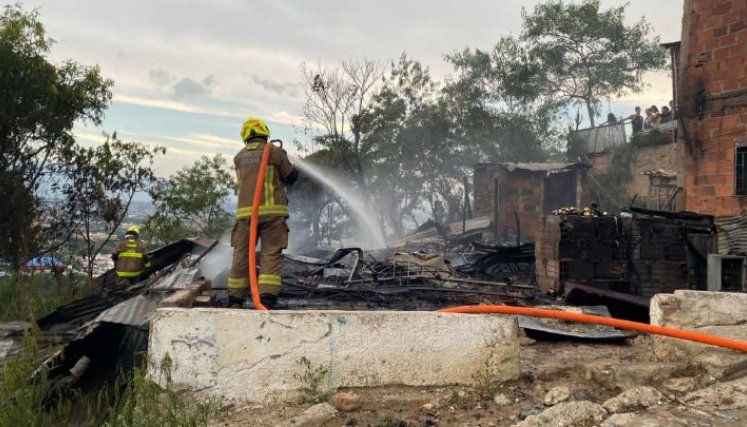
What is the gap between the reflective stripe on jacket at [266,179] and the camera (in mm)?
4418

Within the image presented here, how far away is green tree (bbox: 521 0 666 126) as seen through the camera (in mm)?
28094

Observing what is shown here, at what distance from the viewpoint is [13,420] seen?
10.4 feet

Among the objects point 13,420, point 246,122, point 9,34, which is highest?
point 9,34

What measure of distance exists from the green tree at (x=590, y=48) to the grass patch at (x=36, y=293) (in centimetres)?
2593

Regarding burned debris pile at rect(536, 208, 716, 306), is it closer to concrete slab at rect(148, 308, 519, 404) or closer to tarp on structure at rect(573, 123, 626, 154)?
concrete slab at rect(148, 308, 519, 404)

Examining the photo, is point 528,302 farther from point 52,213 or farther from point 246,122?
point 52,213

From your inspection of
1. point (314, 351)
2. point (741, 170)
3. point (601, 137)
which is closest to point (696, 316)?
point (314, 351)

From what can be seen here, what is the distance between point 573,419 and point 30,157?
10821 millimetres

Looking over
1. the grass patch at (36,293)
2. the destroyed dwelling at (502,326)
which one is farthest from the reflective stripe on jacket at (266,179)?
the grass patch at (36,293)

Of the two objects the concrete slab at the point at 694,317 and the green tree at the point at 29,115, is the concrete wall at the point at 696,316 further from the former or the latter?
the green tree at the point at 29,115

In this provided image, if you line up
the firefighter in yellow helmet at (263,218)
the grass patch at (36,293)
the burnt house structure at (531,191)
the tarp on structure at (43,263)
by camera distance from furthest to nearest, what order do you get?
the burnt house structure at (531,191), the tarp on structure at (43,263), the grass patch at (36,293), the firefighter in yellow helmet at (263,218)

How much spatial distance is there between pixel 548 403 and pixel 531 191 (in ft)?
66.3

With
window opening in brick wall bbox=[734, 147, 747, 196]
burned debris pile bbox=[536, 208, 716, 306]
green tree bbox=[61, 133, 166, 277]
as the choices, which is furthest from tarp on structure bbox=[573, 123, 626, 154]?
green tree bbox=[61, 133, 166, 277]

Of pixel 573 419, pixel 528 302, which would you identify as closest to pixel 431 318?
pixel 573 419
